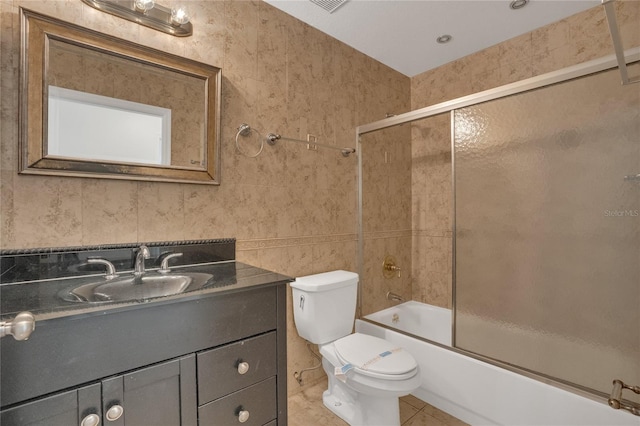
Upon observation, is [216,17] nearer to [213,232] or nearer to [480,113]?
[213,232]

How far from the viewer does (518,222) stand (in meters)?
1.65

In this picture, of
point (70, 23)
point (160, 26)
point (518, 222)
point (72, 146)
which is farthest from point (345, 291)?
point (70, 23)

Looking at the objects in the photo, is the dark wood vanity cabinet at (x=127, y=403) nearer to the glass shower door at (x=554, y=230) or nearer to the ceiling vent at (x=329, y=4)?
the glass shower door at (x=554, y=230)

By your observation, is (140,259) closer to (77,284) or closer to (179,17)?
(77,284)

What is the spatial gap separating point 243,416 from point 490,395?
130 centimetres

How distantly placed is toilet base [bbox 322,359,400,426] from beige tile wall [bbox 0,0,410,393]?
0.31 meters

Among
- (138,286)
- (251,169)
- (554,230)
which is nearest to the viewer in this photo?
(138,286)

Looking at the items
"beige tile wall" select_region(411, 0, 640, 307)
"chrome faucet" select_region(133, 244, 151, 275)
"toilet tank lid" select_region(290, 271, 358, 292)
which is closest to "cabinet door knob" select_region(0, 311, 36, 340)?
"chrome faucet" select_region(133, 244, 151, 275)

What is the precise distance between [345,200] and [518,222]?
1.09 m

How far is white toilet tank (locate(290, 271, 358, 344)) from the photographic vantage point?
1783 mm

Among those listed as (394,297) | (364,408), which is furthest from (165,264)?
(394,297)

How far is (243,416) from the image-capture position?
1078 millimetres

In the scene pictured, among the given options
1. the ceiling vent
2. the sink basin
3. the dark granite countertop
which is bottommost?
the sink basin

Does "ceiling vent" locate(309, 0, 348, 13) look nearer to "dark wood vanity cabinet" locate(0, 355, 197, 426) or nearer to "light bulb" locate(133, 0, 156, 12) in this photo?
"light bulb" locate(133, 0, 156, 12)
